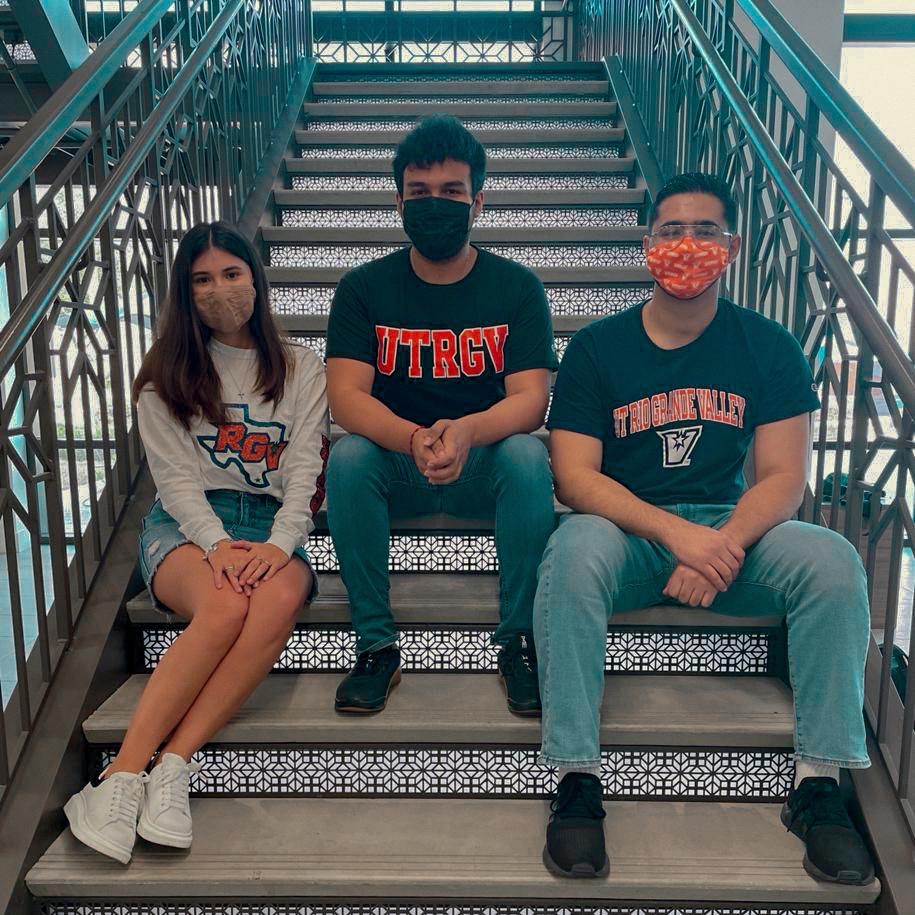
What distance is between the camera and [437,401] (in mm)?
1892

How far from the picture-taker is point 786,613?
1.57 m

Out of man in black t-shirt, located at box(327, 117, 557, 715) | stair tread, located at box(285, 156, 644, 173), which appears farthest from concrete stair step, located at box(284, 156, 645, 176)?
man in black t-shirt, located at box(327, 117, 557, 715)

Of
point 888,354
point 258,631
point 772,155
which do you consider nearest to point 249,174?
point 772,155

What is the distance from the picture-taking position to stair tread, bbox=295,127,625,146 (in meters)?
3.70

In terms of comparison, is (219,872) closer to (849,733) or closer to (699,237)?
(849,733)

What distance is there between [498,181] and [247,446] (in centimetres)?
218

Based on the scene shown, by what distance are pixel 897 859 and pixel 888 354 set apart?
83cm

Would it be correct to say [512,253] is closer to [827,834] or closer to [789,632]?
[789,632]

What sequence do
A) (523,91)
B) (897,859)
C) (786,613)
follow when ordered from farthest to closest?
(523,91)
(786,613)
(897,859)

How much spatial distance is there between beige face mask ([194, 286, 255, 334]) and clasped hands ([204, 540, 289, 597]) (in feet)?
1.51

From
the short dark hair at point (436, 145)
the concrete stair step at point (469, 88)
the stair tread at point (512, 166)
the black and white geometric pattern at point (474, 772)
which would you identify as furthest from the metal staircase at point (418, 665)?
the concrete stair step at point (469, 88)

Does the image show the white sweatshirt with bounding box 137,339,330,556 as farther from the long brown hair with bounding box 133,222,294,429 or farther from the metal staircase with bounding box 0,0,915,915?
the metal staircase with bounding box 0,0,915,915

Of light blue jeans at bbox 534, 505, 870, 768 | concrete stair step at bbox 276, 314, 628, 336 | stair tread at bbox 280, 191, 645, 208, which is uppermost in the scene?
stair tread at bbox 280, 191, 645, 208

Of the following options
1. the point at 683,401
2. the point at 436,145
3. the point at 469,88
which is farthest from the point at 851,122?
the point at 469,88
